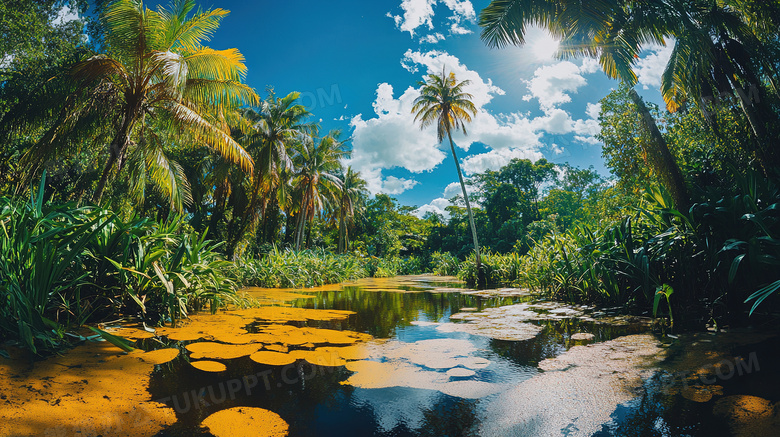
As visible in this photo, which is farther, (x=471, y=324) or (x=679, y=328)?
(x=471, y=324)

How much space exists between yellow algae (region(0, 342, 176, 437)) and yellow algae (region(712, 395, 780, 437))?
2.67 meters

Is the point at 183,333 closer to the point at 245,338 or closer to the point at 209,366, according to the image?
the point at 245,338

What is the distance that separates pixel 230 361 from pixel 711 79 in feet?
24.8

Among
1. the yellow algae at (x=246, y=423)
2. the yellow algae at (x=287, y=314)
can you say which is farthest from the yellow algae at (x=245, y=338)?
the yellow algae at (x=246, y=423)

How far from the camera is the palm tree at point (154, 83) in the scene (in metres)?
6.41

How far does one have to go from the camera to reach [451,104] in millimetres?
14305

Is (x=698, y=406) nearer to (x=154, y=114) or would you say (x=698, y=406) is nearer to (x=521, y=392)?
(x=521, y=392)

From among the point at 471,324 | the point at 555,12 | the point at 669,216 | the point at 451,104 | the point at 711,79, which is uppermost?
the point at 451,104

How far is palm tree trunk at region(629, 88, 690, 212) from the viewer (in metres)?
4.48

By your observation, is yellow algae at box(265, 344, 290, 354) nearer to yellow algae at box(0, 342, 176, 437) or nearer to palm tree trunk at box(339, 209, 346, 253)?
yellow algae at box(0, 342, 176, 437)

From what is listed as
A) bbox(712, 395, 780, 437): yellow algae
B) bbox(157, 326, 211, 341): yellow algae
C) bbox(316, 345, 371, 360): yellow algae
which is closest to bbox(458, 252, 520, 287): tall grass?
bbox(316, 345, 371, 360): yellow algae

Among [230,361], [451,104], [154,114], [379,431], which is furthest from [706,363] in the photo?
[451,104]

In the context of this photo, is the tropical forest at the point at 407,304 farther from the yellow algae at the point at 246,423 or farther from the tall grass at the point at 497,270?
→ the tall grass at the point at 497,270

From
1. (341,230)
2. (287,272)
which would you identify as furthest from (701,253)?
(341,230)
